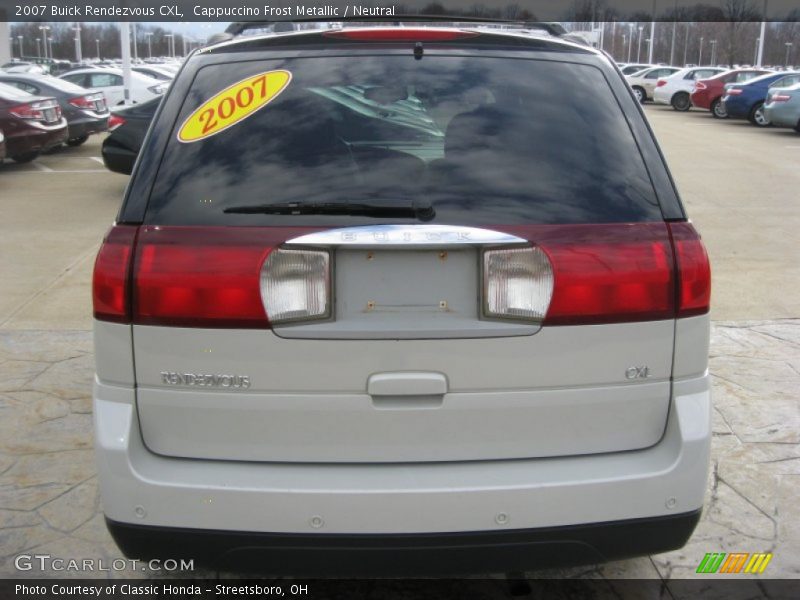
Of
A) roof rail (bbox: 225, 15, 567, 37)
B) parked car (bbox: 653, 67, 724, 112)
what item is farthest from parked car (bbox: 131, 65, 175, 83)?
roof rail (bbox: 225, 15, 567, 37)

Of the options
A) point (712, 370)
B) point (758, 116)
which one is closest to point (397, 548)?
point (712, 370)

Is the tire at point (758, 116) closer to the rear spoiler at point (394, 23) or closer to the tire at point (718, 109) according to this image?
the tire at point (718, 109)

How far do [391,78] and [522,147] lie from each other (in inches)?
17.5

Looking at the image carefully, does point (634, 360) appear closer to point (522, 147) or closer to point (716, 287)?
point (522, 147)

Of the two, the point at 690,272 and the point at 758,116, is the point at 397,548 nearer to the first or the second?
the point at 690,272

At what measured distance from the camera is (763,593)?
3.10 m

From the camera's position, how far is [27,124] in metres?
15.4

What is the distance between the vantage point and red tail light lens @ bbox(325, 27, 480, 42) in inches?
107

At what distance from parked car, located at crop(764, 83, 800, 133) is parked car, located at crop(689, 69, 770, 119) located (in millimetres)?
6128

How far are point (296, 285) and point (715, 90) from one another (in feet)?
96.4

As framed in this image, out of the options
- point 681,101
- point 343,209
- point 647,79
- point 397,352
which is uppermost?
point 343,209

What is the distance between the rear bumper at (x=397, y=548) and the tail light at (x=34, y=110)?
1456cm

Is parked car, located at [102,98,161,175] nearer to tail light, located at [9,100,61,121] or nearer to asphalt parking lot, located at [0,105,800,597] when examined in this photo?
asphalt parking lot, located at [0,105,800,597]

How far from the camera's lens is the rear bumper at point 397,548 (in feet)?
7.81
